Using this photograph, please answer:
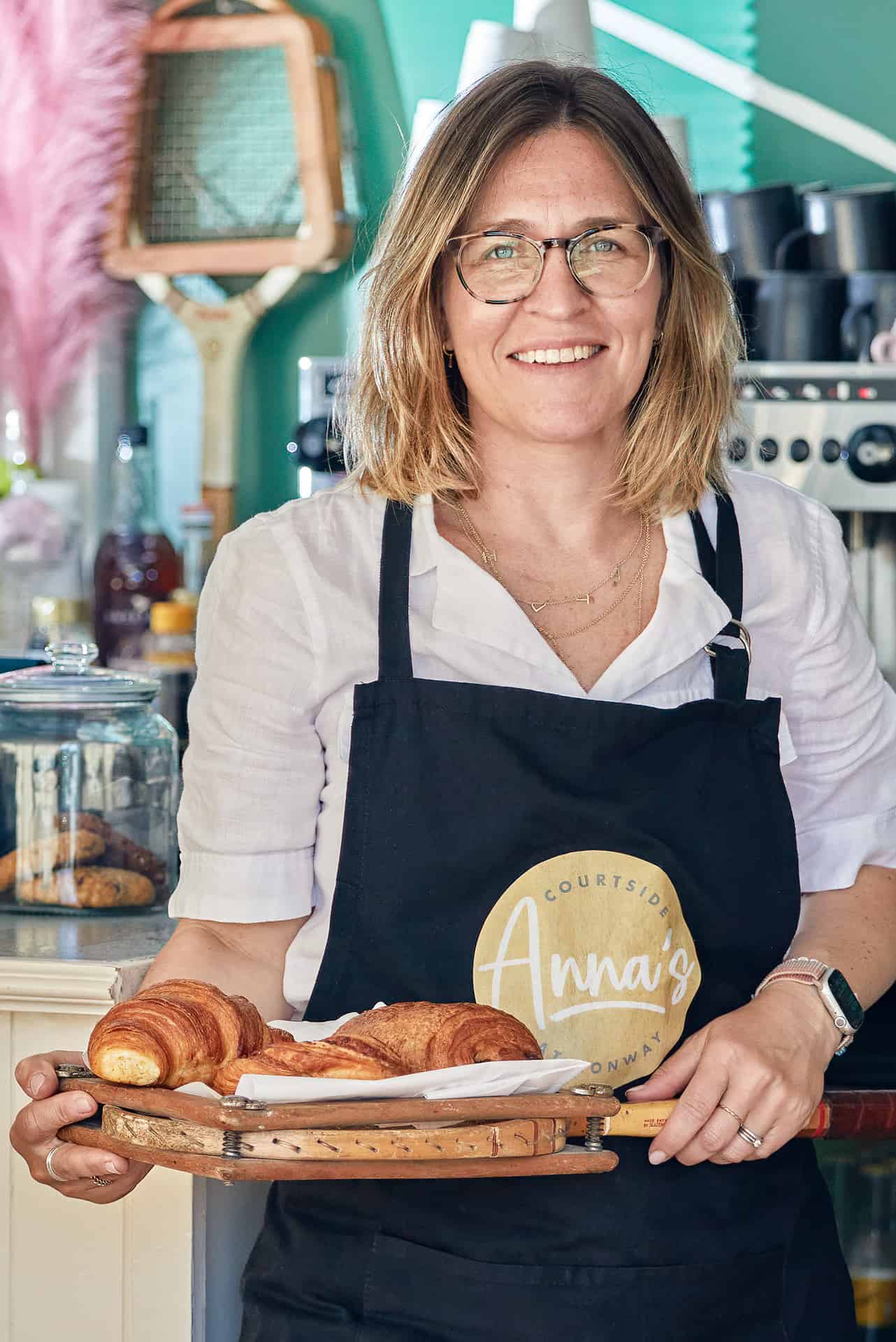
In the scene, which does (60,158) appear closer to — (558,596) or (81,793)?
(81,793)

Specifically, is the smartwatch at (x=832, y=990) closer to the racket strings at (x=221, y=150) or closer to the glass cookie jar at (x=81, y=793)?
the glass cookie jar at (x=81, y=793)

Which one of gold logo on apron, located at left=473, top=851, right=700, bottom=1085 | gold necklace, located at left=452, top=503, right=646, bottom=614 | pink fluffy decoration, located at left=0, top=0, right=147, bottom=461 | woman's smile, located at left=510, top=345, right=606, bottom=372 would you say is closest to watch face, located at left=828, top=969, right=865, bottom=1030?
gold logo on apron, located at left=473, top=851, right=700, bottom=1085

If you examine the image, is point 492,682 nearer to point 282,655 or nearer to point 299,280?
point 282,655

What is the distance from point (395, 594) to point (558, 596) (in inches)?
5.2

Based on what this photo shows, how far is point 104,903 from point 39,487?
1.23m

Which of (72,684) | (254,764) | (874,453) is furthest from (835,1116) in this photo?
(874,453)

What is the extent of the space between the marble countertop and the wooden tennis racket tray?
0.32 meters

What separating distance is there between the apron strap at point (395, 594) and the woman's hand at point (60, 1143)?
0.32 meters

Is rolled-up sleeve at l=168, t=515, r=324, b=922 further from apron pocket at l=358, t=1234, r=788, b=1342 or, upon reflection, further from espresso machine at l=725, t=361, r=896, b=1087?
espresso machine at l=725, t=361, r=896, b=1087

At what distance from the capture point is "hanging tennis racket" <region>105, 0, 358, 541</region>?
232 cm

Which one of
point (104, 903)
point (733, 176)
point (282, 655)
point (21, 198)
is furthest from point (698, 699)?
point (21, 198)

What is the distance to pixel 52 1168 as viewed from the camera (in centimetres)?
92

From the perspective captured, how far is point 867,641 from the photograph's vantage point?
3.88ft

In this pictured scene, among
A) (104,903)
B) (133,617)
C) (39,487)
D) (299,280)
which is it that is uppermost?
(299,280)
